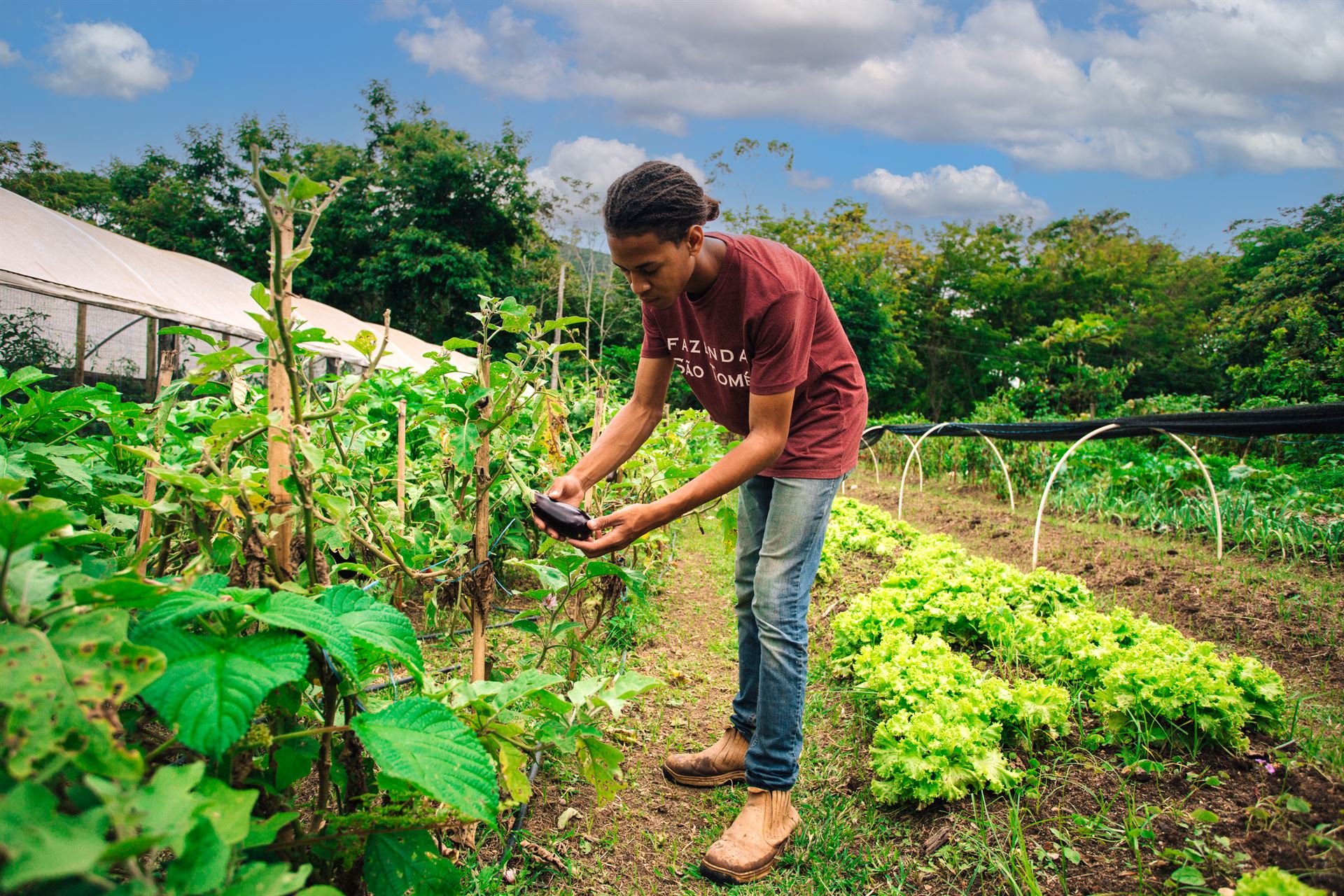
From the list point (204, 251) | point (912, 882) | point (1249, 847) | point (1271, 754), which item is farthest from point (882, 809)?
point (204, 251)

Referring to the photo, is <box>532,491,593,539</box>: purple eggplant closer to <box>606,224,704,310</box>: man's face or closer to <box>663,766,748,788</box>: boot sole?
<box>606,224,704,310</box>: man's face

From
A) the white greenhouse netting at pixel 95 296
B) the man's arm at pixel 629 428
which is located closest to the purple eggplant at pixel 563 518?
the man's arm at pixel 629 428

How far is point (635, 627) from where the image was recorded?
3719mm

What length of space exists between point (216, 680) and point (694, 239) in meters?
1.39

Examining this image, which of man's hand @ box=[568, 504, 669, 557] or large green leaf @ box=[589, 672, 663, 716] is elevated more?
man's hand @ box=[568, 504, 669, 557]

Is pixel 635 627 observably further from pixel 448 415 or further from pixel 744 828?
pixel 448 415

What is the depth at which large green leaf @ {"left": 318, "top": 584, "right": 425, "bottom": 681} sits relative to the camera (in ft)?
3.53

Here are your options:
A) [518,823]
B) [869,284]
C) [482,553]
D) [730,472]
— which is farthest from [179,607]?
[869,284]

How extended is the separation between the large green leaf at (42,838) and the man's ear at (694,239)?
1541 mm

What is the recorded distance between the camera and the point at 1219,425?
453 centimetres

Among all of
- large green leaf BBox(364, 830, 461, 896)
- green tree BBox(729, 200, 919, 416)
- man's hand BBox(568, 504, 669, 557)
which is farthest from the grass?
green tree BBox(729, 200, 919, 416)

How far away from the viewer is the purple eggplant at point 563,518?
5.33ft

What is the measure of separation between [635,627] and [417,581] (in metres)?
2.16

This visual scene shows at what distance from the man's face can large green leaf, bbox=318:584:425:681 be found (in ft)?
3.05
